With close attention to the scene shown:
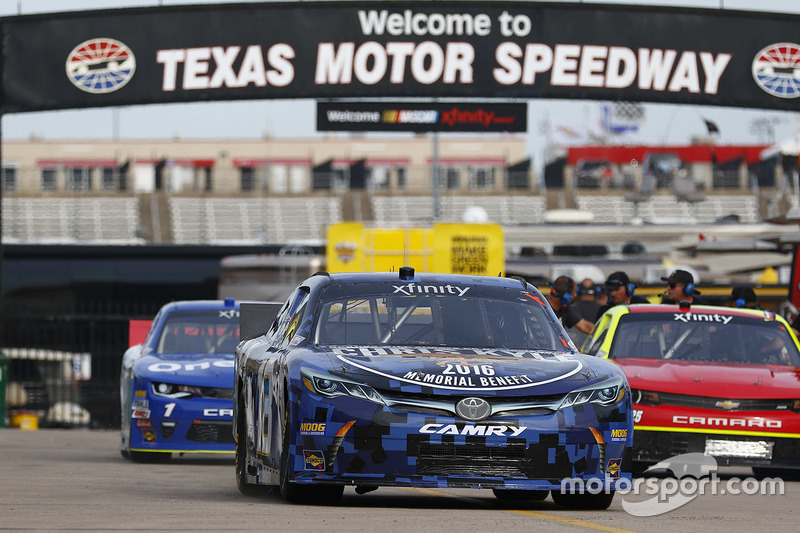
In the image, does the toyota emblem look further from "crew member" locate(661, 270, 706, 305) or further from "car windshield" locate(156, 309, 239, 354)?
"car windshield" locate(156, 309, 239, 354)

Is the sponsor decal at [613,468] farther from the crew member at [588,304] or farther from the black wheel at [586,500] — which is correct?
the crew member at [588,304]

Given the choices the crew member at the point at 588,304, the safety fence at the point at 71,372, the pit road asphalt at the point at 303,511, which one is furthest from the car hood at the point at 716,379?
the safety fence at the point at 71,372

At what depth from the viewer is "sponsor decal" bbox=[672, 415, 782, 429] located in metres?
12.0

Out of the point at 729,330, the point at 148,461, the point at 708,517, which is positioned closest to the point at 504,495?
the point at 708,517

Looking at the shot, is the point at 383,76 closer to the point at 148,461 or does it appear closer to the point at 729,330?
the point at 148,461

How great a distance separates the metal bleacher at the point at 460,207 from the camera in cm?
6669

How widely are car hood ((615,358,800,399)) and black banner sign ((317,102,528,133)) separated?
1196 cm

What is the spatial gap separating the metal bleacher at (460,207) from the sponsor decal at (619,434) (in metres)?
57.2

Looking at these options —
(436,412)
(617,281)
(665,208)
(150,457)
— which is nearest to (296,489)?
(436,412)

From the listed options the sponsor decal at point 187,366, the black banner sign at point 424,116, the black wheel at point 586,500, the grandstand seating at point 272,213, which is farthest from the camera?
the grandstand seating at point 272,213

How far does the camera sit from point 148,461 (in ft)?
49.5

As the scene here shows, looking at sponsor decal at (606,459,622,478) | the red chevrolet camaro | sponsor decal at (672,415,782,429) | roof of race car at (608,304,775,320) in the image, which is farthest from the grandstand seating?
sponsor decal at (606,459,622,478)

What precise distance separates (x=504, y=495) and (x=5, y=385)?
16.2m

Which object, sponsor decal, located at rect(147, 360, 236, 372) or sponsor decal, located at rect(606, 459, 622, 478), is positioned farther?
sponsor decal, located at rect(147, 360, 236, 372)
